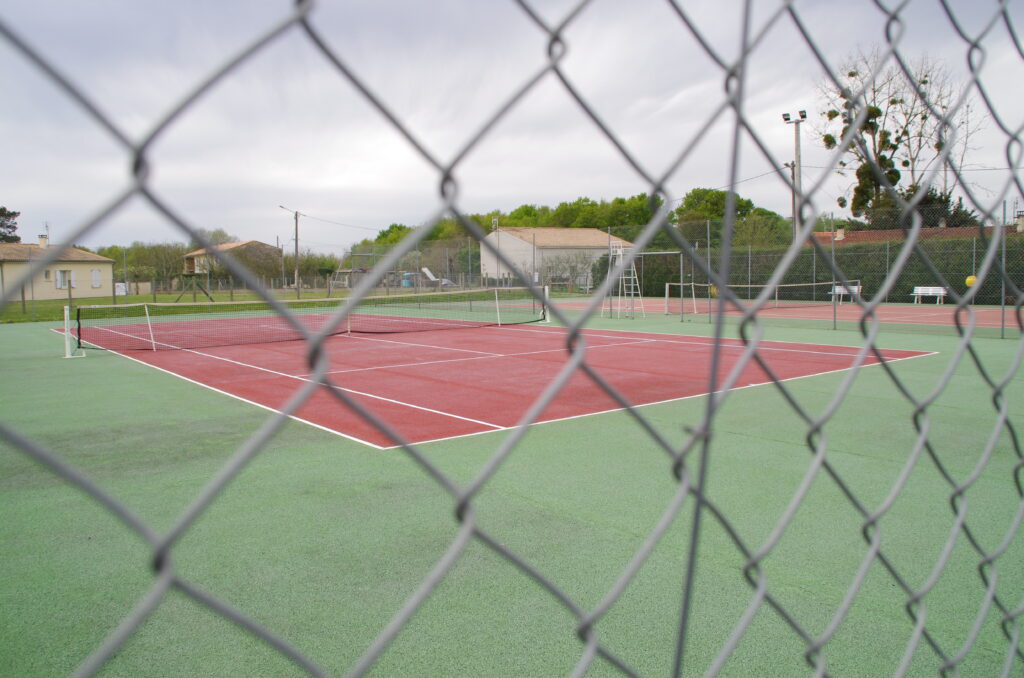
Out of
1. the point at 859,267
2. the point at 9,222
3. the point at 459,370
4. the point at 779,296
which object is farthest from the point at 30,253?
the point at 779,296

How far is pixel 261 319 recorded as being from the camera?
2097 centimetres

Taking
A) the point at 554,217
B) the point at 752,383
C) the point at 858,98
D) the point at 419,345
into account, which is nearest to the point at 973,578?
the point at 858,98

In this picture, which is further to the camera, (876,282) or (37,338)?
(876,282)

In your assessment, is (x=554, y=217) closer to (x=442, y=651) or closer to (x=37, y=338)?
(x=37, y=338)

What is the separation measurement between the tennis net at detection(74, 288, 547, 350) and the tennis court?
0.87ft

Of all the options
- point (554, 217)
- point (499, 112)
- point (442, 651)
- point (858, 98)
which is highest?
point (554, 217)

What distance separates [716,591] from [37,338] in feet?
54.7

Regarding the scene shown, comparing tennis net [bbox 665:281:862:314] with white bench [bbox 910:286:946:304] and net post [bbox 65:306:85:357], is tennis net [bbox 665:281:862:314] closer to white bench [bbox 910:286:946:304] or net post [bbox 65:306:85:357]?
white bench [bbox 910:286:946:304]

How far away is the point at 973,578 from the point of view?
Result: 3186mm

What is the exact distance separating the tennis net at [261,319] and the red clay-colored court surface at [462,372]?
0.88 metres

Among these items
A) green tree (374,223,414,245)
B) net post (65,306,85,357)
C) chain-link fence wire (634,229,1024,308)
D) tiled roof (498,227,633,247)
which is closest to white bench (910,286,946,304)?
chain-link fence wire (634,229,1024,308)

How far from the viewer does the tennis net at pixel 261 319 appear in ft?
49.0

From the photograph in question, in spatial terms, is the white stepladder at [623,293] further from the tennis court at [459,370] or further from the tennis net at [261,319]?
the tennis court at [459,370]

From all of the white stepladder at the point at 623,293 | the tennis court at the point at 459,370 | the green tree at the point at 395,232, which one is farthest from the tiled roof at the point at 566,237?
→ the tennis court at the point at 459,370
